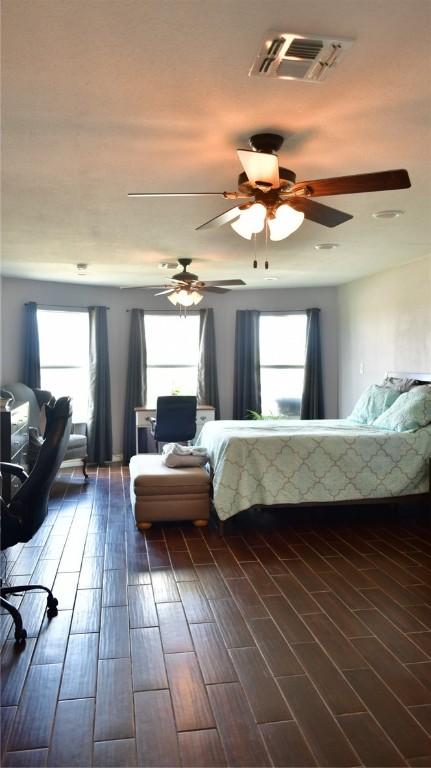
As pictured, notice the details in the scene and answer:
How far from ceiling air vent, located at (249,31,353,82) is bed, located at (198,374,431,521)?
303cm

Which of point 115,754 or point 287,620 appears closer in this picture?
point 115,754

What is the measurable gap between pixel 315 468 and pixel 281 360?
12.6 feet

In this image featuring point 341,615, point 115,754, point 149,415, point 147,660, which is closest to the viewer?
point 115,754

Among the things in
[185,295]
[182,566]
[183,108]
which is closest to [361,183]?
[183,108]

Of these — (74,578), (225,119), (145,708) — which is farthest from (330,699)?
(225,119)

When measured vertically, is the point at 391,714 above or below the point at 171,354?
below

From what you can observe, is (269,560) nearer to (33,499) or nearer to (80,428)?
(33,499)

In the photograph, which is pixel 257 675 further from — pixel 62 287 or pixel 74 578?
pixel 62 287

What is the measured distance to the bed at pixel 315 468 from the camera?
4.61 meters

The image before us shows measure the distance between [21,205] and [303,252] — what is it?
2696 millimetres

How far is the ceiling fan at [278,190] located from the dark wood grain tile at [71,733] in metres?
2.25

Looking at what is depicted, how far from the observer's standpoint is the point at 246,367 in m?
8.27

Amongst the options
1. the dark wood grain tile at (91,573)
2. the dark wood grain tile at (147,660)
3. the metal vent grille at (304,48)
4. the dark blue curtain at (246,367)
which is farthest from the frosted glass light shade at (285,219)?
the dark blue curtain at (246,367)

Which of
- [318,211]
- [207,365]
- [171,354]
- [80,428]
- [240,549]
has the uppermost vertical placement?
[318,211]
